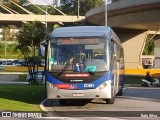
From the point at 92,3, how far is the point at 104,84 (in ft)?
349

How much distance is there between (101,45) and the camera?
16.6 m

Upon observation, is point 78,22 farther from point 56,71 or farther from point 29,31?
point 56,71

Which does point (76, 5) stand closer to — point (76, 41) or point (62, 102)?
point (62, 102)

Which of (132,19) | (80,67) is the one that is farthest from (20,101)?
(132,19)

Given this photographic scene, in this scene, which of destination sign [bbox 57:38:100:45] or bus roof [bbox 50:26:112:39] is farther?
bus roof [bbox 50:26:112:39]

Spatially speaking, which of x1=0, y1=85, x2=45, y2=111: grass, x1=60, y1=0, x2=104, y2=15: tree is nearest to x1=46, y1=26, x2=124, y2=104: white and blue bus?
x1=0, y1=85, x2=45, y2=111: grass

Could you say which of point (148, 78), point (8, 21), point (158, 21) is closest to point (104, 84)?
point (148, 78)

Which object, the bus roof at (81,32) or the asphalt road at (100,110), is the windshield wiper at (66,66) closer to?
the bus roof at (81,32)

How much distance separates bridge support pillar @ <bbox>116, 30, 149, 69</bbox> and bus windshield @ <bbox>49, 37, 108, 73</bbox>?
45216 millimetres

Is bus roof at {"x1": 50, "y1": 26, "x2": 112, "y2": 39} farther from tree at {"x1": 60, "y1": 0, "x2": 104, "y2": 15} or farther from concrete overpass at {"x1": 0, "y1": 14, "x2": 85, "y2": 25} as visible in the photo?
tree at {"x1": 60, "y1": 0, "x2": 104, "y2": 15}

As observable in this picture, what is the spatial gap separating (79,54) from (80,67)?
49cm

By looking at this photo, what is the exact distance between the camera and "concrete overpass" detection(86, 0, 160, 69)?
146 feet

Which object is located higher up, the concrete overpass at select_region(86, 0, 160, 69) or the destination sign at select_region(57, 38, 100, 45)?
A: the concrete overpass at select_region(86, 0, 160, 69)

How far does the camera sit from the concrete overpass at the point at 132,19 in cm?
4447
